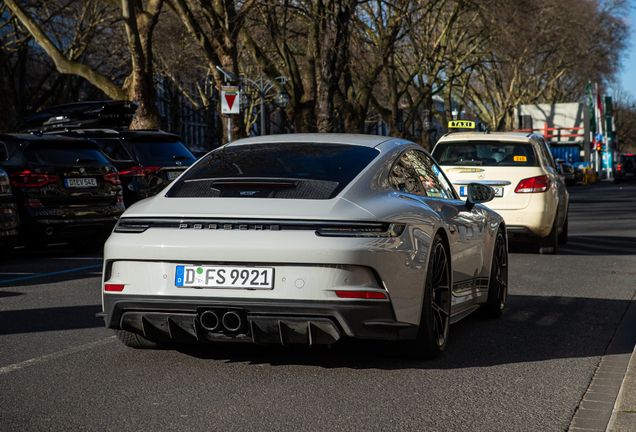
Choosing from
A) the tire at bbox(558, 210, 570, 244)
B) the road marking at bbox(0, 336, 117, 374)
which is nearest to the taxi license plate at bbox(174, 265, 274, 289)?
the road marking at bbox(0, 336, 117, 374)

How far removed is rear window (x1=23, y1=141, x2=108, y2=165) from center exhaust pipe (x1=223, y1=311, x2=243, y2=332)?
7.90 m

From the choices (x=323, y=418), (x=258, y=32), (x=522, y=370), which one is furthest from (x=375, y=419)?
(x=258, y=32)

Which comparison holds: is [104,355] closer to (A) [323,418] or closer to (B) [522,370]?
(A) [323,418]

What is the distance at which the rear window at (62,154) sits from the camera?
11867mm

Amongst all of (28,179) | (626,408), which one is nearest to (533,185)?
(28,179)

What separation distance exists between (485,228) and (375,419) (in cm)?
291

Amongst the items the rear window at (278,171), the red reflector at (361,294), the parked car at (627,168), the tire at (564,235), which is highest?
the rear window at (278,171)

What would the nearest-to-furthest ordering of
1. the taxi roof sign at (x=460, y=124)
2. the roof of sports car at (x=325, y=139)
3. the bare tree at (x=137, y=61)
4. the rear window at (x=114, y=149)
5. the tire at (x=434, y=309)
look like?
the tire at (x=434, y=309) → the roof of sports car at (x=325, y=139) → the rear window at (x=114, y=149) → the bare tree at (x=137, y=61) → the taxi roof sign at (x=460, y=124)

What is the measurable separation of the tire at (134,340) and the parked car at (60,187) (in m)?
6.44

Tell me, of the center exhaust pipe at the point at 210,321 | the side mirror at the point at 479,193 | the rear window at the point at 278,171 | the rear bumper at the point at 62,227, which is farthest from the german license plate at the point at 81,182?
the center exhaust pipe at the point at 210,321

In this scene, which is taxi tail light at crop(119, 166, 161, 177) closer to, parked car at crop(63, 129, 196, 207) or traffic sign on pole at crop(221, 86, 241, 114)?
parked car at crop(63, 129, 196, 207)

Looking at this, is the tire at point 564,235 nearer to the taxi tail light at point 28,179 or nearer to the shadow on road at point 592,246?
the shadow on road at point 592,246

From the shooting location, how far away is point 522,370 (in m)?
5.17

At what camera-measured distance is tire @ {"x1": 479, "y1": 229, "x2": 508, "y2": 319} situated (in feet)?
22.6
